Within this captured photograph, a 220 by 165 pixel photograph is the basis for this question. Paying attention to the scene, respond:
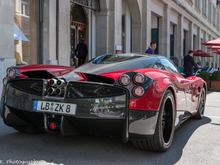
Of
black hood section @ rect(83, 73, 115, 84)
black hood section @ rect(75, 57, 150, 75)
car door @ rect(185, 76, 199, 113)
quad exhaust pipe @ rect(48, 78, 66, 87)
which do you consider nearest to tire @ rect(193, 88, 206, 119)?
car door @ rect(185, 76, 199, 113)

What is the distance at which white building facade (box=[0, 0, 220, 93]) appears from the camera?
34.1 feet

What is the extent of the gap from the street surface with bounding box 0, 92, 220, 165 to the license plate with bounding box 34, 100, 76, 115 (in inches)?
21.0

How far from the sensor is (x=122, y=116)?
4.16m

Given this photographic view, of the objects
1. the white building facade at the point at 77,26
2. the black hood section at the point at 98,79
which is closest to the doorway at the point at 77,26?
the white building facade at the point at 77,26

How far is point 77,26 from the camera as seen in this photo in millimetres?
14852

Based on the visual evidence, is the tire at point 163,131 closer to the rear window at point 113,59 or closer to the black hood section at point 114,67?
the black hood section at point 114,67

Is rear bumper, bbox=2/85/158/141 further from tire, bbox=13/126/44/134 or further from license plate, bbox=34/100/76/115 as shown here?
tire, bbox=13/126/44/134

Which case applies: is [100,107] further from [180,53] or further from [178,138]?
[180,53]

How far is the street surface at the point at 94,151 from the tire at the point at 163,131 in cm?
10

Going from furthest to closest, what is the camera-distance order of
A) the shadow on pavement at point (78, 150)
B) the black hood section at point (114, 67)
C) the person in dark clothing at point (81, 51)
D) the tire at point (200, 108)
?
the person in dark clothing at point (81, 51)
the tire at point (200, 108)
the black hood section at point (114, 67)
the shadow on pavement at point (78, 150)

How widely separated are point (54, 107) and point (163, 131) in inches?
59.8

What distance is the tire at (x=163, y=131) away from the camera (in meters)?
4.41

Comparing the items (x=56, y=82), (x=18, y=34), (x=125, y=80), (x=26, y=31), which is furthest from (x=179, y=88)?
(x=26, y=31)

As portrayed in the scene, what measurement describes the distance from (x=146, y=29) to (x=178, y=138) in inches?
541
